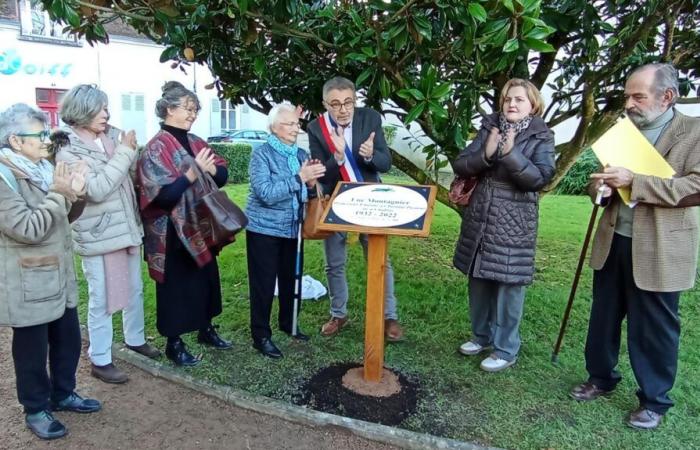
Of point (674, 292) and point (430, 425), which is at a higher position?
point (674, 292)

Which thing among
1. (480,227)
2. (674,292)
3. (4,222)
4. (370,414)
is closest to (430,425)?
(370,414)

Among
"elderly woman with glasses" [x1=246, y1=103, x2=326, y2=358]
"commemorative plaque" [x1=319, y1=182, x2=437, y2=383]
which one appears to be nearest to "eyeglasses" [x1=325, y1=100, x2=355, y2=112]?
"elderly woman with glasses" [x1=246, y1=103, x2=326, y2=358]

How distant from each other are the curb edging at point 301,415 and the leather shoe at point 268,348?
0.58 m

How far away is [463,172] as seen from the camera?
389 cm

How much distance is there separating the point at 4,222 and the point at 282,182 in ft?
5.77

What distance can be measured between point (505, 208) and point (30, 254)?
290cm

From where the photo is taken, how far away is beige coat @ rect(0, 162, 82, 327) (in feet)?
9.47

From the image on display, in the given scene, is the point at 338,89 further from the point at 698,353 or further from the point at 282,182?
the point at 698,353

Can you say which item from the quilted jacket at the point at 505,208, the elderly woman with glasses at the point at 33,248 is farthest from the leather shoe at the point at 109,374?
the quilted jacket at the point at 505,208

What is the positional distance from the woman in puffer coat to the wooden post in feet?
2.34

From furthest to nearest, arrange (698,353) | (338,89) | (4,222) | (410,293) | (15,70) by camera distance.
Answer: (15,70)
(410,293)
(698,353)
(338,89)
(4,222)

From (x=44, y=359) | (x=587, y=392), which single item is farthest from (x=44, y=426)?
(x=587, y=392)

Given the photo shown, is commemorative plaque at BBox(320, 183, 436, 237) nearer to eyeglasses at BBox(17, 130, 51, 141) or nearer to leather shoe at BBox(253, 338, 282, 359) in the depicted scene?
leather shoe at BBox(253, 338, 282, 359)

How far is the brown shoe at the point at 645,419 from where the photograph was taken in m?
3.44
